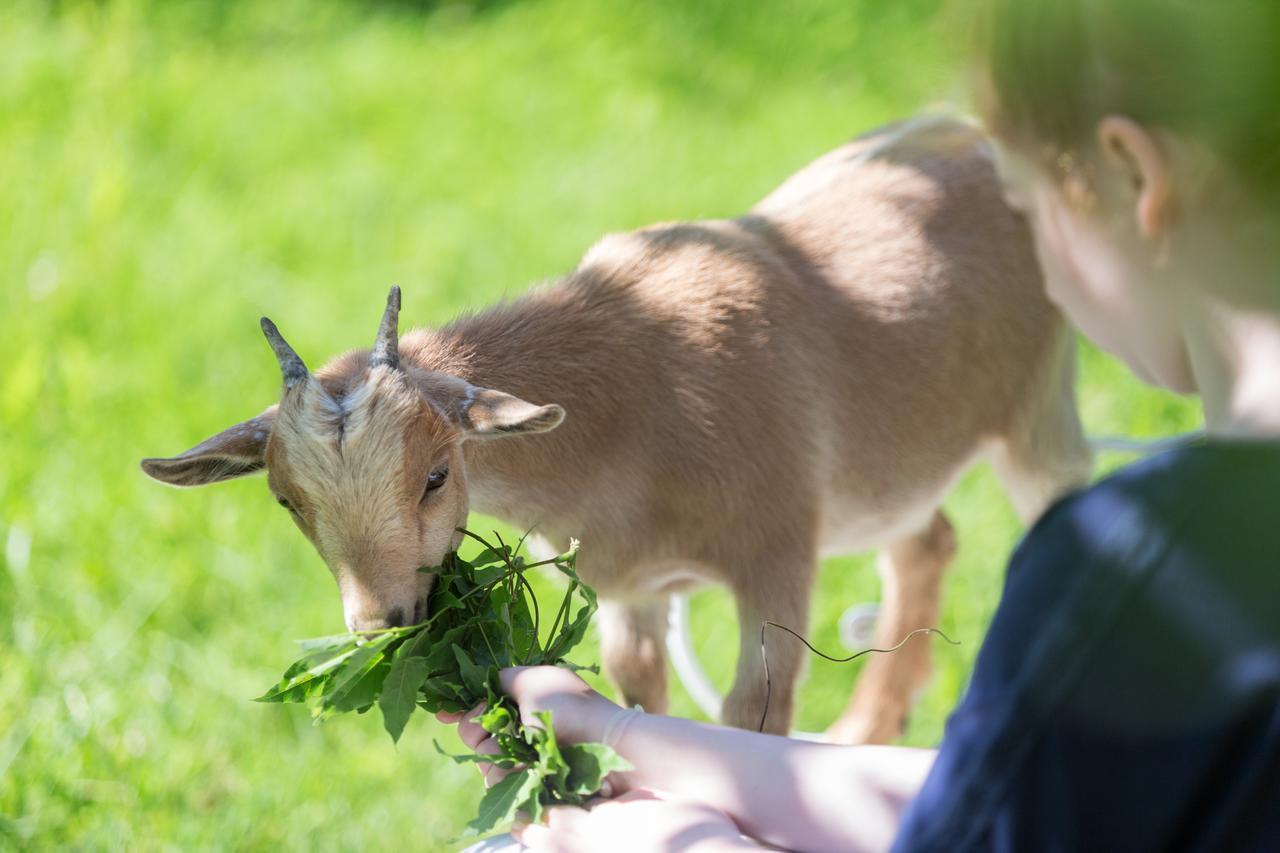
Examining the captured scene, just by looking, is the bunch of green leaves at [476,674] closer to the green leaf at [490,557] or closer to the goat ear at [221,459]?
the green leaf at [490,557]

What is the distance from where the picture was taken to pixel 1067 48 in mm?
1506

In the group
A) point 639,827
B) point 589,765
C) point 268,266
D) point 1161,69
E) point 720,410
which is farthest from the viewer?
point 268,266

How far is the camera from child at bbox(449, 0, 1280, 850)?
4.15ft

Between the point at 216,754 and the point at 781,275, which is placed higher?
the point at 781,275

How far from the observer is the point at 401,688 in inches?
84.5

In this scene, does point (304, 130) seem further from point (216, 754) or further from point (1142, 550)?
point (1142, 550)

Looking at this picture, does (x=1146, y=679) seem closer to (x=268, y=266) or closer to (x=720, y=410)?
(x=720, y=410)

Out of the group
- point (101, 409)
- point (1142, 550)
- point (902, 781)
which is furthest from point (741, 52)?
point (1142, 550)

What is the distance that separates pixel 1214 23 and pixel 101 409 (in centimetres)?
444

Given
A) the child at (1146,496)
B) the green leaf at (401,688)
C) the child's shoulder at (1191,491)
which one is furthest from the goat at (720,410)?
the child's shoulder at (1191,491)

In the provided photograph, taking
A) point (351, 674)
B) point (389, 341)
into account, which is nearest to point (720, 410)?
point (389, 341)

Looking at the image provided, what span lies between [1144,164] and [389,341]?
1.30 m

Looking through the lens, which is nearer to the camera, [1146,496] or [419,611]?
[1146,496]

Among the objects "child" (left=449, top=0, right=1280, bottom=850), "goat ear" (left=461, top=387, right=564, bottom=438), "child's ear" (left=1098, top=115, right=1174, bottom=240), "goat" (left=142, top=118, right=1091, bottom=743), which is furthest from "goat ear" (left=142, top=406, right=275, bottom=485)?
"child's ear" (left=1098, top=115, right=1174, bottom=240)
